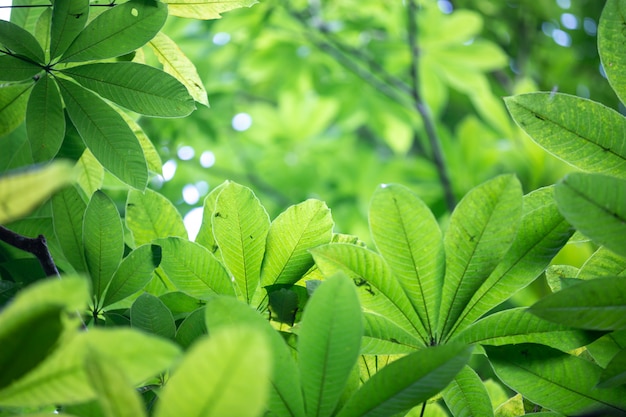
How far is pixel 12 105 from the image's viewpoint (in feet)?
2.46

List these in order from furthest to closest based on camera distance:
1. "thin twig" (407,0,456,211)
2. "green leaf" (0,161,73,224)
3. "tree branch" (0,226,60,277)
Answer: "thin twig" (407,0,456,211) < "tree branch" (0,226,60,277) < "green leaf" (0,161,73,224)

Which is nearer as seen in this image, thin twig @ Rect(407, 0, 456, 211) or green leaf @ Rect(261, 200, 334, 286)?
green leaf @ Rect(261, 200, 334, 286)

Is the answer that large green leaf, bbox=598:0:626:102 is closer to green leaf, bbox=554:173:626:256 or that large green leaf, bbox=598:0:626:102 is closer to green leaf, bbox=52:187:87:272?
green leaf, bbox=554:173:626:256

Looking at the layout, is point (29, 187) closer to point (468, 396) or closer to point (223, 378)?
point (223, 378)

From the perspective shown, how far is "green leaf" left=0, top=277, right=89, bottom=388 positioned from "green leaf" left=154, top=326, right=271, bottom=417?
0.30 ft

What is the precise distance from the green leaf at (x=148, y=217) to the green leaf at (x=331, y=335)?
310mm

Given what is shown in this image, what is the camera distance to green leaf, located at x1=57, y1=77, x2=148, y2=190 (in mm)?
709

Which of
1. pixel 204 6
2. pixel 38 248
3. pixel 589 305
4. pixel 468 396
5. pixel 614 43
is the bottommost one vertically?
pixel 468 396

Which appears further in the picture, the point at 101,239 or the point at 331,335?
the point at 101,239

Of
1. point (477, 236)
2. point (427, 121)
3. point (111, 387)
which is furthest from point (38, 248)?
point (427, 121)

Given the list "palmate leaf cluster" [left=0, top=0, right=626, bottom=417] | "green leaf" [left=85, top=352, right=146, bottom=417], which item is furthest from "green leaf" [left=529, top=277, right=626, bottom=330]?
"green leaf" [left=85, top=352, right=146, bottom=417]

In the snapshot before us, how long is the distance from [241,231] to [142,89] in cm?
21

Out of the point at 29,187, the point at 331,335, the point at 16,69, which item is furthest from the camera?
the point at 16,69

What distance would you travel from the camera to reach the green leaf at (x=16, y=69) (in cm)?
68
